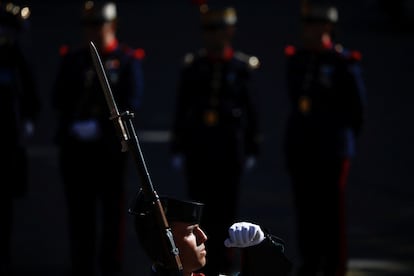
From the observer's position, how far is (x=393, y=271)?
9484mm

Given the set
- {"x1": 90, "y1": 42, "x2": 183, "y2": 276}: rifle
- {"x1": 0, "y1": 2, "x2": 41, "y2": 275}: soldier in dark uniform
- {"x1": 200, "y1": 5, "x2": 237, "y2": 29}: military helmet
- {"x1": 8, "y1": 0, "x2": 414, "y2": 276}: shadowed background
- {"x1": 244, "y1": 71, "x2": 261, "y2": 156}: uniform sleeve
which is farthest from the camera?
{"x1": 8, "y1": 0, "x2": 414, "y2": 276}: shadowed background

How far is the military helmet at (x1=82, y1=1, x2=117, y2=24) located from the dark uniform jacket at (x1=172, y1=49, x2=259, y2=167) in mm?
627

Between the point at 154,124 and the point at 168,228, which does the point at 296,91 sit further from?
the point at 154,124

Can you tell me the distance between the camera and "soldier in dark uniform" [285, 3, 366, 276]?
8883 mm

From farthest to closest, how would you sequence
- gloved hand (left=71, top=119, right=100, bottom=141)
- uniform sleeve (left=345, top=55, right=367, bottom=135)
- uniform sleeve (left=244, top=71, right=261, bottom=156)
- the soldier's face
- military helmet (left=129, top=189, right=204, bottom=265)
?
uniform sleeve (left=244, top=71, right=261, bottom=156), gloved hand (left=71, top=119, right=100, bottom=141), uniform sleeve (left=345, top=55, right=367, bottom=135), the soldier's face, military helmet (left=129, top=189, right=204, bottom=265)

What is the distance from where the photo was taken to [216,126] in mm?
9039

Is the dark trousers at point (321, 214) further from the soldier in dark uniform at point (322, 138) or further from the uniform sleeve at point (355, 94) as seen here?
the uniform sleeve at point (355, 94)

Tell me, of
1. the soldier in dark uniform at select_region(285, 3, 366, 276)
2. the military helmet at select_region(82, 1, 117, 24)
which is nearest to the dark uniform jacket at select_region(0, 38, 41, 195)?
the military helmet at select_region(82, 1, 117, 24)

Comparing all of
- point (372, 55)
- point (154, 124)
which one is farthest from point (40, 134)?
point (372, 55)

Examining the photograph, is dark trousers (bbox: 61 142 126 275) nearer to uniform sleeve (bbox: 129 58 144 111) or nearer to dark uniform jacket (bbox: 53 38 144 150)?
dark uniform jacket (bbox: 53 38 144 150)

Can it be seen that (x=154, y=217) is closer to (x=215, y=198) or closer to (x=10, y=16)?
(x=215, y=198)

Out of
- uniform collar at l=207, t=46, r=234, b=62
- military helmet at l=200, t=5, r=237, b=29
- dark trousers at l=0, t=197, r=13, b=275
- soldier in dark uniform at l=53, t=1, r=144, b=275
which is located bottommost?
dark trousers at l=0, t=197, r=13, b=275

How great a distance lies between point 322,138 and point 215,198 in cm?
83

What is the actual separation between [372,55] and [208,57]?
14.4 metres
